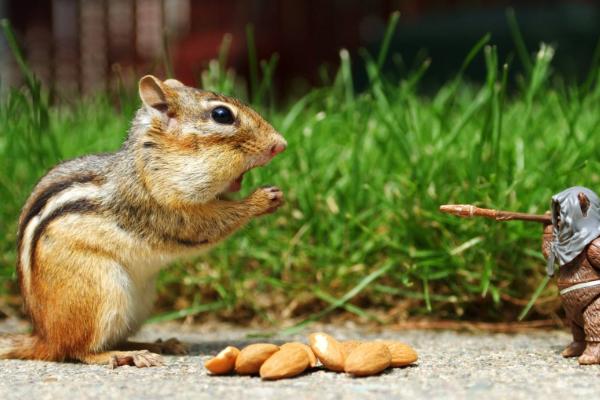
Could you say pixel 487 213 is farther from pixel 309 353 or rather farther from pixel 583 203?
pixel 309 353

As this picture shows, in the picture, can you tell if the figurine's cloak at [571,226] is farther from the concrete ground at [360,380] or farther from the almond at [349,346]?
the almond at [349,346]

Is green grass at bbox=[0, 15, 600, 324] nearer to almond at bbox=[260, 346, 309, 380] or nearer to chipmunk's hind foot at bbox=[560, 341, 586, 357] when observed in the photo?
chipmunk's hind foot at bbox=[560, 341, 586, 357]

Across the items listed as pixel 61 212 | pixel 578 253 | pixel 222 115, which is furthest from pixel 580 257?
pixel 61 212

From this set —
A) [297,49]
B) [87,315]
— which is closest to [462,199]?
[87,315]

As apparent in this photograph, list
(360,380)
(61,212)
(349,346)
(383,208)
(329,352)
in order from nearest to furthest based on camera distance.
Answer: (360,380)
(329,352)
(349,346)
(61,212)
(383,208)

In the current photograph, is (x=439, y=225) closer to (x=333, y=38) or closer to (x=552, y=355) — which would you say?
(x=552, y=355)
